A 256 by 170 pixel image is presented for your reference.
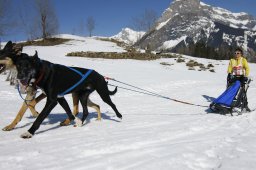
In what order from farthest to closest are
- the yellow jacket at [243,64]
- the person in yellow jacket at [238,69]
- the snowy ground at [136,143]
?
the yellow jacket at [243,64] → the person in yellow jacket at [238,69] → the snowy ground at [136,143]

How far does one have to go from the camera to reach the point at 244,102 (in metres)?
9.32

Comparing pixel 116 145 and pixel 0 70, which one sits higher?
pixel 0 70

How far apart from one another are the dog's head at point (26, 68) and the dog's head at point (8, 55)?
100mm

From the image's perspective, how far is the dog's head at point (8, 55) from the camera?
580cm

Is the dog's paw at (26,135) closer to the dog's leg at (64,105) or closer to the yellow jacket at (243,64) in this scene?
the dog's leg at (64,105)

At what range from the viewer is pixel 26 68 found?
5.79 meters

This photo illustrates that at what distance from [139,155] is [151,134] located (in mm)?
1461

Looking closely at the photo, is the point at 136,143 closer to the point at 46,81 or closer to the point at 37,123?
the point at 37,123

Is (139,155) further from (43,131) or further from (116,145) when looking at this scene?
(43,131)

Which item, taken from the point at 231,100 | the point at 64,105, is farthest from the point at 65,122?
the point at 231,100

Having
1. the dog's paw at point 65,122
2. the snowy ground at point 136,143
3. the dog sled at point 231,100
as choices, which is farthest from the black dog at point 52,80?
the dog sled at point 231,100

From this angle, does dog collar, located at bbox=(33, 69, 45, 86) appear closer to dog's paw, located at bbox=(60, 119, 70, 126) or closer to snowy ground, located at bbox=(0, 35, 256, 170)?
snowy ground, located at bbox=(0, 35, 256, 170)

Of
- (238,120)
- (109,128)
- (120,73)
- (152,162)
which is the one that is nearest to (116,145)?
(152,162)

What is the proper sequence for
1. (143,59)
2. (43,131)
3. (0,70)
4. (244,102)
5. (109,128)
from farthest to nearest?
(143,59), (244,102), (109,128), (43,131), (0,70)
